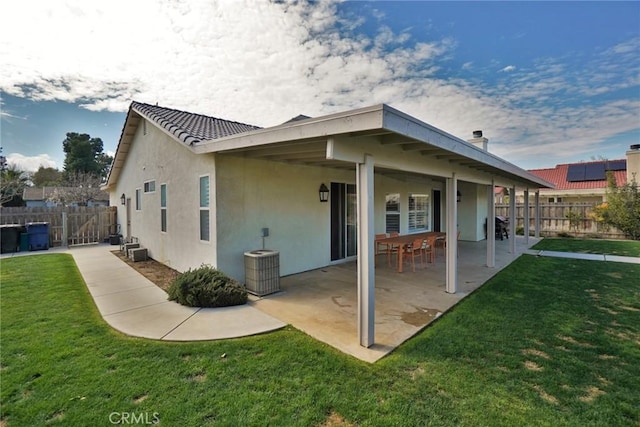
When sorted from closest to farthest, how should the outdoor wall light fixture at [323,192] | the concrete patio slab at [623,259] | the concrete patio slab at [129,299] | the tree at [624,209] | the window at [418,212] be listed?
1. the concrete patio slab at [129,299]
2. the outdoor wall light fixture at [323,192]
3. the concrete patio slab at [623,259]
4. the window at [418,212]
5. the tree at [624,209]

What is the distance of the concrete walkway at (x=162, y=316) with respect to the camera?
4156 mm

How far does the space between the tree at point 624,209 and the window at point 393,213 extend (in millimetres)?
11349

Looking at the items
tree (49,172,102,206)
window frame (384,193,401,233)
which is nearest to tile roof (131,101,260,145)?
window frame (384,193,401,233)

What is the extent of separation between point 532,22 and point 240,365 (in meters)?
11.4

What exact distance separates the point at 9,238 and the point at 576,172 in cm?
3523

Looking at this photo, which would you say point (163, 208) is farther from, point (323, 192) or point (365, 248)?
point (365, 248)

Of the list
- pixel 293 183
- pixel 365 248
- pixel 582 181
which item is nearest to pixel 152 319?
pixel 365 248

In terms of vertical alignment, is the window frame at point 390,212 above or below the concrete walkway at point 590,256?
above

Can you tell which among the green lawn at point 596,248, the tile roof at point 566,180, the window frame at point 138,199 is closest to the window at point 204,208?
the window frame at point 138,199

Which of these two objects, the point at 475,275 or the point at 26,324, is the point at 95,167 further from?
the point at 475,275

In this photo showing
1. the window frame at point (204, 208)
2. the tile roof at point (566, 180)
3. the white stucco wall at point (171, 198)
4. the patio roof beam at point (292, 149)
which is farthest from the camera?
the tile roof at point (566, 180)

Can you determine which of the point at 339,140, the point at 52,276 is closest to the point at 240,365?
the point at 339,140

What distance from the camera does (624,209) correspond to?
14.0 metres

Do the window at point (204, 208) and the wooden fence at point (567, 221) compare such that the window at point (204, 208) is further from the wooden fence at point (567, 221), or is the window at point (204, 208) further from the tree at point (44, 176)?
the tree at point (44, 176)
